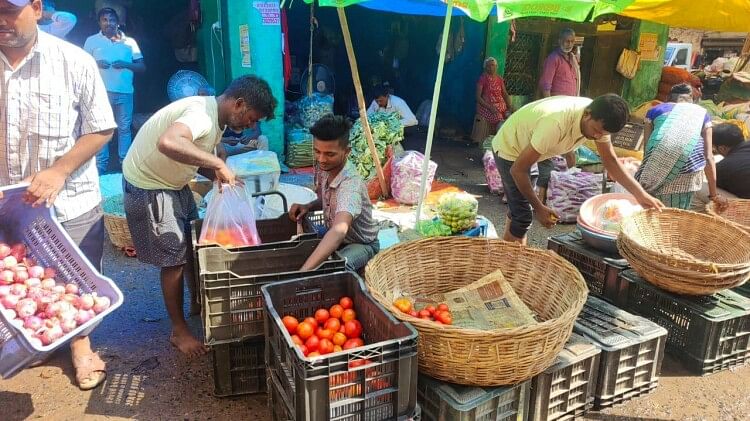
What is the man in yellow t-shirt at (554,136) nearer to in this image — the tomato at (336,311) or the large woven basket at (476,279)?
the large woven basket at (476,279)

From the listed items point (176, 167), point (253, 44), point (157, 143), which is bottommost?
point (176, 167)

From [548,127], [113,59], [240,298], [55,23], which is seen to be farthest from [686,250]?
[55,23]

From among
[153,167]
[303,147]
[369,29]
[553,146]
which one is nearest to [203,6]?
[303,147]

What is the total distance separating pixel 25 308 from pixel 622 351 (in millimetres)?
2966

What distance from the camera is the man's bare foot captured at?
3309 millimetres

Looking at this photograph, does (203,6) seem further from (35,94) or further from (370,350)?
(370,350)

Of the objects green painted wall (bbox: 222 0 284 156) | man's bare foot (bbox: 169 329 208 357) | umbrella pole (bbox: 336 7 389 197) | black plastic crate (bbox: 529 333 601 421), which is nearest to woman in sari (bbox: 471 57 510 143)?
umbrella pole (bbox: 336 7 389 197)

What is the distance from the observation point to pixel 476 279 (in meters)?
3.41

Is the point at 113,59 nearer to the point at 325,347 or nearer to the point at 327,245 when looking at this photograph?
the point at 327,245

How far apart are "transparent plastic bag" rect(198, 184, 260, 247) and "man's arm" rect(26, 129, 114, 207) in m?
0.66

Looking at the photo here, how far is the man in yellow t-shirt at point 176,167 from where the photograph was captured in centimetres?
291

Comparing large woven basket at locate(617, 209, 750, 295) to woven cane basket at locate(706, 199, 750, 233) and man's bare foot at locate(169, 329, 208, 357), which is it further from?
man's bare foot at locate(169, 329, 208, 357)

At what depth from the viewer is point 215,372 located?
9.35 ft

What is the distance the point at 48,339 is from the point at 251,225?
1.20 m
